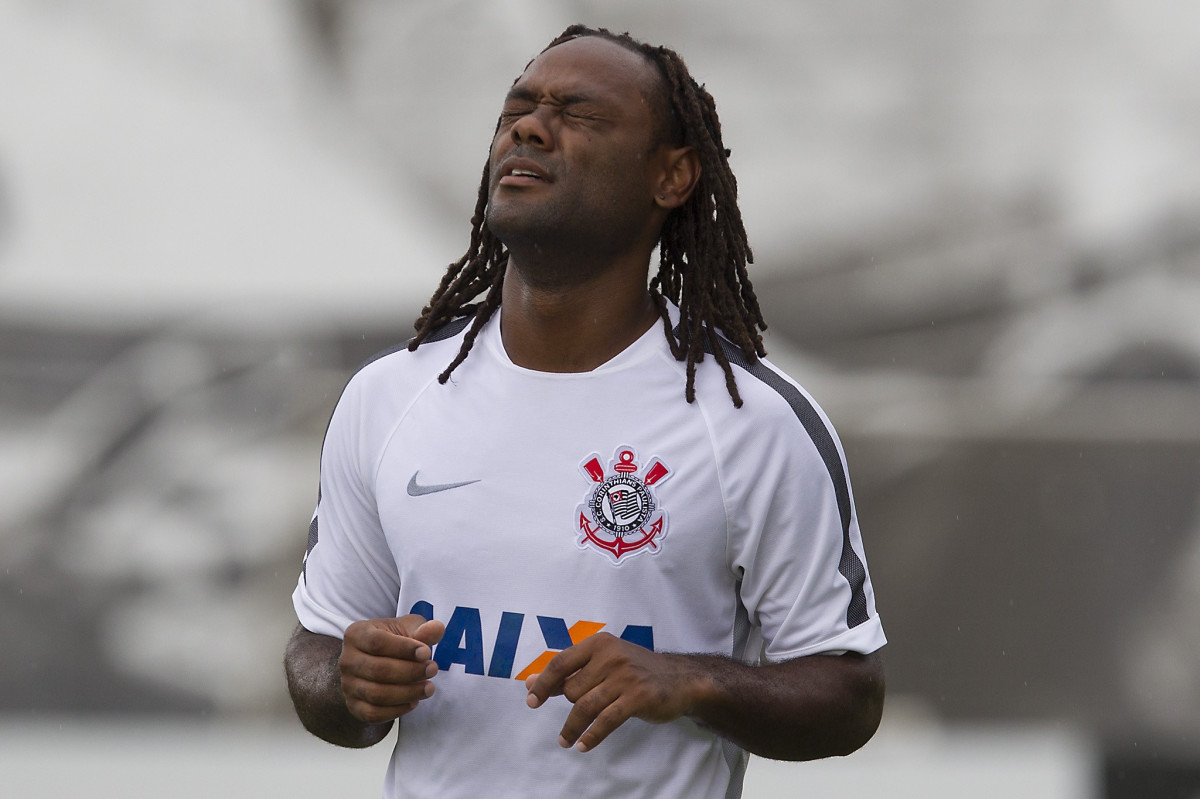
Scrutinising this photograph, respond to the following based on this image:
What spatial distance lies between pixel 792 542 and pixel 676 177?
0.57 meters

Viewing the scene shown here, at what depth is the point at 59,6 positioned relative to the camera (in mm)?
4801

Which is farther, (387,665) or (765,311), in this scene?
(765,311)

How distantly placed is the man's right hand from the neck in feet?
1.41

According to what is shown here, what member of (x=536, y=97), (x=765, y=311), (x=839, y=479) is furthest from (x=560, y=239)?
(x=765, y=311)

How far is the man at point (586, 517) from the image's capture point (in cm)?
170

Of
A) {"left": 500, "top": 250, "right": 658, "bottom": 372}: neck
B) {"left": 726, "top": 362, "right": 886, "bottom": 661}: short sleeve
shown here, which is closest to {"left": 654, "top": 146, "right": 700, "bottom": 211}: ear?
{"left": 500, "top": 250, "right": 658, "bottom": 372}: neck

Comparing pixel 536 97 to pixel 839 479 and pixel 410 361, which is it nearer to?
pixel 410 361

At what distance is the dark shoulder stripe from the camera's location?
177cm

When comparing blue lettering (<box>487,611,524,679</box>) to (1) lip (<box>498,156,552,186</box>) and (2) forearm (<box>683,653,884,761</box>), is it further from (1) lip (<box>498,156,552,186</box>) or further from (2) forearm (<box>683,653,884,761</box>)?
(1) lip (<box>498,156,552,186</box>)

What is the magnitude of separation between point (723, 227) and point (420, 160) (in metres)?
2.87

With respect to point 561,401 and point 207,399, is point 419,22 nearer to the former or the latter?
point 207,399

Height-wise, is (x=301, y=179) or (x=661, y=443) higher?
(x=301, y=179)

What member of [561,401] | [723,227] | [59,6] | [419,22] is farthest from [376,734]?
[59,6]

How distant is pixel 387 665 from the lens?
1569 millimetres
